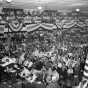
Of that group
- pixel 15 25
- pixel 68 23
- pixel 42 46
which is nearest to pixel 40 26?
pixel 42 46

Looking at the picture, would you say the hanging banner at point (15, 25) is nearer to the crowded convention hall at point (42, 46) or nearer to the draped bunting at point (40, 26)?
the crowded convention hall at point (42, 46)

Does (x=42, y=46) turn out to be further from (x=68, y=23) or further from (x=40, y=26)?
(x=68, y=23)

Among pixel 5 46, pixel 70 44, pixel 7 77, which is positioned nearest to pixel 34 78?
pixel 7 77

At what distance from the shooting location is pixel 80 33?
7500mm

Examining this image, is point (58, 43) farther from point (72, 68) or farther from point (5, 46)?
point (5, 46)

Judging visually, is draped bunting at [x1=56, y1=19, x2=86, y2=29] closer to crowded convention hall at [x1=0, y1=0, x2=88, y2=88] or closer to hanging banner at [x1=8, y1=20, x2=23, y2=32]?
crowded convention hall at [x1=0, y1=0, x2=88, y2=88]

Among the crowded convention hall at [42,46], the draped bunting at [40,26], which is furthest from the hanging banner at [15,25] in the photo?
the draped bunting at [40,26]

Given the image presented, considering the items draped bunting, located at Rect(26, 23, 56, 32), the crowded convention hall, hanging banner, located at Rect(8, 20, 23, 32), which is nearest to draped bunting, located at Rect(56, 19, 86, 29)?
the crowded convention hall

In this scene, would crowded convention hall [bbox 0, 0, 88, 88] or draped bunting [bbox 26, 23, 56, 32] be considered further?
draped bunting [bbox 26, 23, 56, 32]

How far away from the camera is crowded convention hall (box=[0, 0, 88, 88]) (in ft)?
20.8

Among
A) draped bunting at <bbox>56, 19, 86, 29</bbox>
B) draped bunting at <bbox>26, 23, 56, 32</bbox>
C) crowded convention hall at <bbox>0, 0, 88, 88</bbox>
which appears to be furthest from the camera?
draped bunting at <bbox>56, 19, 86, 29</bbox>

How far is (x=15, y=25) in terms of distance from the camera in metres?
6.46

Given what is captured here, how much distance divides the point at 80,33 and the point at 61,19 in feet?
3.68

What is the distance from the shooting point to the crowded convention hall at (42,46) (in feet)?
20.8
